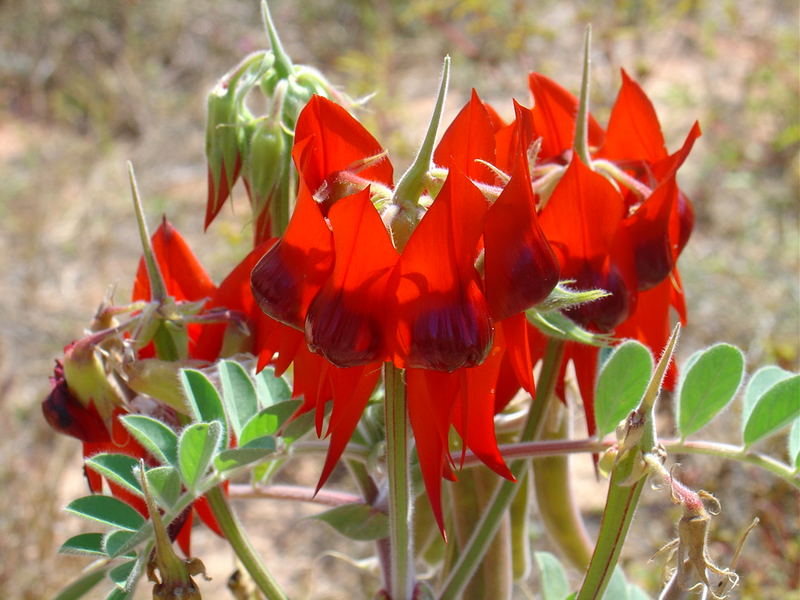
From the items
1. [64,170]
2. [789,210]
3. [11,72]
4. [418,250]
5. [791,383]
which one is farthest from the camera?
[11,72]

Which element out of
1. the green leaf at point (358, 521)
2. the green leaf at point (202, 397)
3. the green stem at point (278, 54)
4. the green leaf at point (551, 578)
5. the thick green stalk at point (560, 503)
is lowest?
the green leaf at point (551, 578)

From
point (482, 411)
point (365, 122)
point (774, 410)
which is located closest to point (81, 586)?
point (482, 411)

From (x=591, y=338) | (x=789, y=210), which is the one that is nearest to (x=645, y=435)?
(x=591, y=338)

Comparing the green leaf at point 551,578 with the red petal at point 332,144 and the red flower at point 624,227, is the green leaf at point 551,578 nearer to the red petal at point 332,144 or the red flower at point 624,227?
the red flower at point 624,227

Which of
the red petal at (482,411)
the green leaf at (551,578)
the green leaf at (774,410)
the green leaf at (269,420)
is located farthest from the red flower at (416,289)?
the green leaf at (551,578)

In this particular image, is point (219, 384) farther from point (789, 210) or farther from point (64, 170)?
point (64, 170)

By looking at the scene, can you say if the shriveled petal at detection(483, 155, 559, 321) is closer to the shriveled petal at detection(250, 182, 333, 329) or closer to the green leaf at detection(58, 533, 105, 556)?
the shriveled petal at detection(250, 182, 333, 329)

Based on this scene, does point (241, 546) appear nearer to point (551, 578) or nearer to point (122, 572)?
point (122, 572)
